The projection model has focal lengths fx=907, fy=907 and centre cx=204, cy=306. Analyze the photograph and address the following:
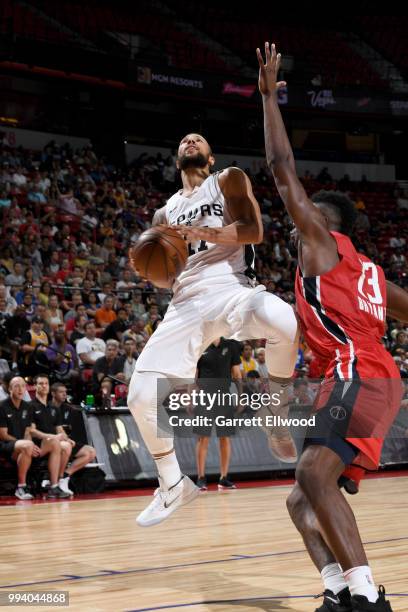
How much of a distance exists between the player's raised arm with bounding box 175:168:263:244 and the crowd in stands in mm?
2781

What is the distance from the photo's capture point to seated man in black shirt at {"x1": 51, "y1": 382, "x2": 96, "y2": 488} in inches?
422

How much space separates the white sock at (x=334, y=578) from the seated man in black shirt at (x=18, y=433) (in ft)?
21.5

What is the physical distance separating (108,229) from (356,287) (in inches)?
599

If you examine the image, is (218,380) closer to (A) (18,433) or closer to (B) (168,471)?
(A) (18,433)

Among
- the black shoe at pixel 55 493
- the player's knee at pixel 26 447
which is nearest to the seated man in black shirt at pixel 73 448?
the black shoe at pixel 55 493

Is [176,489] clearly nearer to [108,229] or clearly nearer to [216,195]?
[216,195]

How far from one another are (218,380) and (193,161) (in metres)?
5.58

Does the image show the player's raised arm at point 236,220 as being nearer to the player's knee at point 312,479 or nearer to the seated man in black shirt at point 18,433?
the player's knee at point 312,479

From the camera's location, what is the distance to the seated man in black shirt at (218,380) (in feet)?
35.9

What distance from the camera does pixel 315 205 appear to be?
4246 mm

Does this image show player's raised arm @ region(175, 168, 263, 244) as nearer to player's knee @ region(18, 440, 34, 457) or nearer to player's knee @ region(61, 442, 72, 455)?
player's knee @ region(18, 440, 34, 457)

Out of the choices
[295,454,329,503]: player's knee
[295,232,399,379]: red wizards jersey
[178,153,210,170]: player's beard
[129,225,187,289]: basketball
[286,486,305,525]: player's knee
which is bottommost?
[286,486,305,525]: player's knee

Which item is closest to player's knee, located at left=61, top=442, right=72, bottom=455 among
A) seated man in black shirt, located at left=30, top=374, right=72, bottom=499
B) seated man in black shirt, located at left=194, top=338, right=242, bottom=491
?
seated man in black shirt, located at left=30, top=374, right=72, bottom=499

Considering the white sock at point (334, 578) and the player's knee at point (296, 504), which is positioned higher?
the player's knee at point (296, 504)
